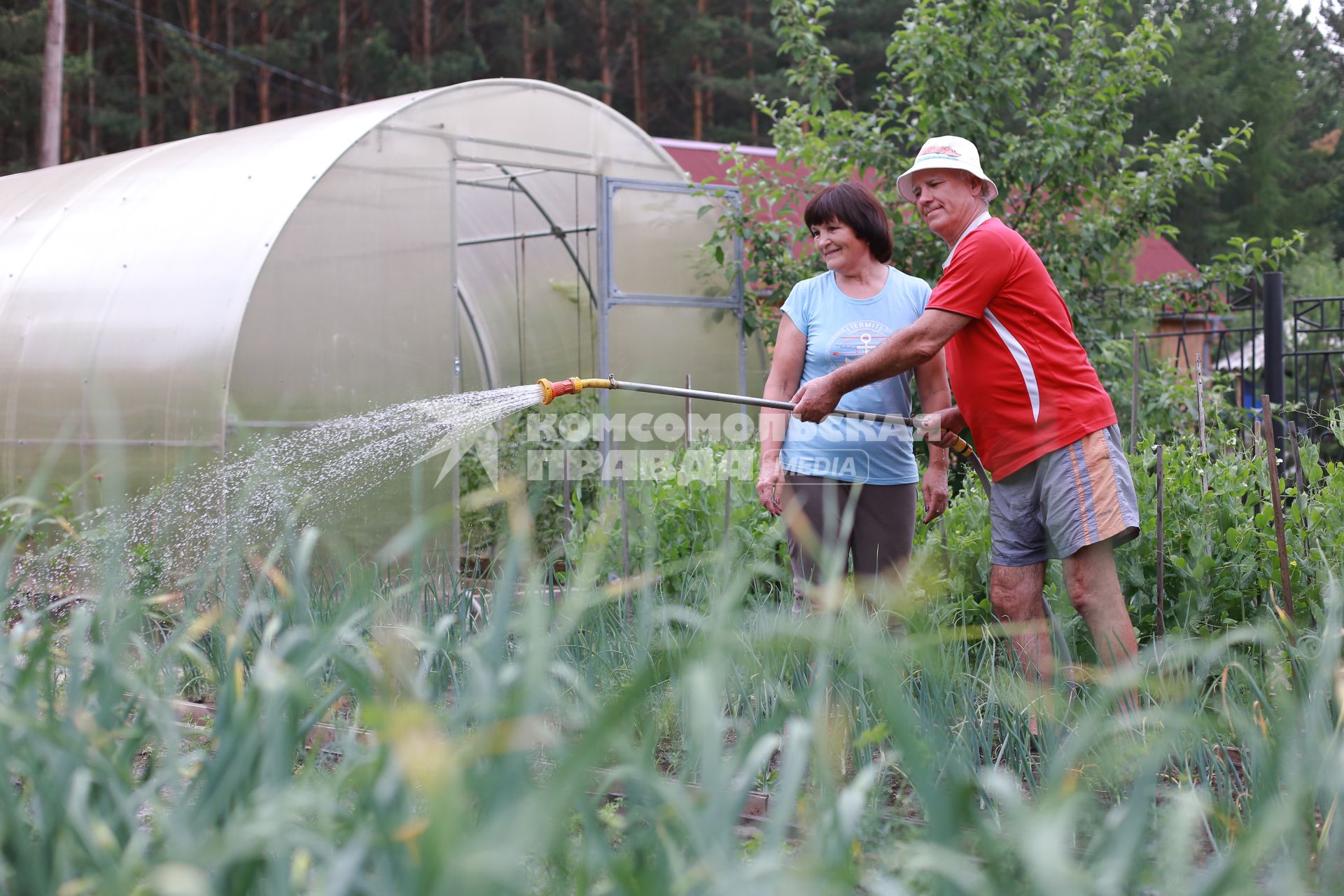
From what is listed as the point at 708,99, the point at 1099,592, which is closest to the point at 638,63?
the point at 708,99

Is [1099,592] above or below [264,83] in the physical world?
below

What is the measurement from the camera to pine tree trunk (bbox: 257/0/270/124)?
20312 millimetres

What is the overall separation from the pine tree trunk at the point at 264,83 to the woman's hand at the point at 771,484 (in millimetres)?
18203

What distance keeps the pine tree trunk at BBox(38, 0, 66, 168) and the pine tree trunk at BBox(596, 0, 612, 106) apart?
896cm

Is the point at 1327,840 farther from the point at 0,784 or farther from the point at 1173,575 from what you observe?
the point at 1173,575

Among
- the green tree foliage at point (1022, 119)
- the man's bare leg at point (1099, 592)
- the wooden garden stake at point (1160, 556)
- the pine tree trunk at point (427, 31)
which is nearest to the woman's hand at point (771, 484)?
the man's bare leg at point (1099, 592)

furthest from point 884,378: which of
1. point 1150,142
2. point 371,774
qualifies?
point 1150,142

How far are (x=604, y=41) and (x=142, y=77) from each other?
301 inches

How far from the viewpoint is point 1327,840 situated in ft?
5.48

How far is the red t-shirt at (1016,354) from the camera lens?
2914 mm

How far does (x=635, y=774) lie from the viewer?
4.10ft

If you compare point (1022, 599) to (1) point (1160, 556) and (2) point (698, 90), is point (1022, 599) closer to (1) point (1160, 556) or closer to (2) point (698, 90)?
(1) point (1160, 556)

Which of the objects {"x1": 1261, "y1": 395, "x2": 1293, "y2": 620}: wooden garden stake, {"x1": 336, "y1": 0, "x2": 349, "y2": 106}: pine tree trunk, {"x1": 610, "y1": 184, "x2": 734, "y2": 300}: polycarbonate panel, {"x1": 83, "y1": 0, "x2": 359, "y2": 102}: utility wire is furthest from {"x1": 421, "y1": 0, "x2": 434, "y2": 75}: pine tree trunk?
{"x1": 1261, "y1": 395, "x2": 1293, "y2": 620}: wooden garden stake

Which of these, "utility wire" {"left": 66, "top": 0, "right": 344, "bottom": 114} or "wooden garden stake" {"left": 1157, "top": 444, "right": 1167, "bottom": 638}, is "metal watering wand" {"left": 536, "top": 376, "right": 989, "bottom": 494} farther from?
"utility wire" {"left": 66, "top": 0, "right": 344, "bottom": 114}
